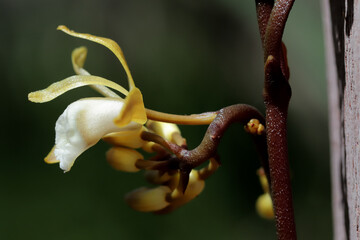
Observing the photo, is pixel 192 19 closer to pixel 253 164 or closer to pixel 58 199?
pixel 253 164

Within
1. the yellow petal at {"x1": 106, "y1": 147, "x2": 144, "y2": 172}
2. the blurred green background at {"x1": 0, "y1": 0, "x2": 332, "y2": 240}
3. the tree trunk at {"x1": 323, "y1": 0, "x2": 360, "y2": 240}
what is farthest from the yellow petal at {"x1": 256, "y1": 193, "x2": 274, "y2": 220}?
the blurred green background at {"x1": 0, "y1": 0, "x2": 332, "y2": 240}

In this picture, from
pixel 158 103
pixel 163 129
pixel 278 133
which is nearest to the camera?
pixel 278 133

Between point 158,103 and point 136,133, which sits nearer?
point 136,133

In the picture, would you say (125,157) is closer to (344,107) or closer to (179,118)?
(179,118)

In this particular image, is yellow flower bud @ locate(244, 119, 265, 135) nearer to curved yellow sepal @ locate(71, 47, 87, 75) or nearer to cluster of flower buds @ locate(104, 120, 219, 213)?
cluster of flower buds @ locate(104, 120, 219, 213)

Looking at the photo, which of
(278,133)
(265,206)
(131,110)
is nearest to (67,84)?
(131,110)

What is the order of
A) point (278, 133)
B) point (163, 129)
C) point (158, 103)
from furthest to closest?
point (158, 103) → point (163, 129) → point (278, 133)

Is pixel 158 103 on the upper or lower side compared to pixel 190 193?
lower
